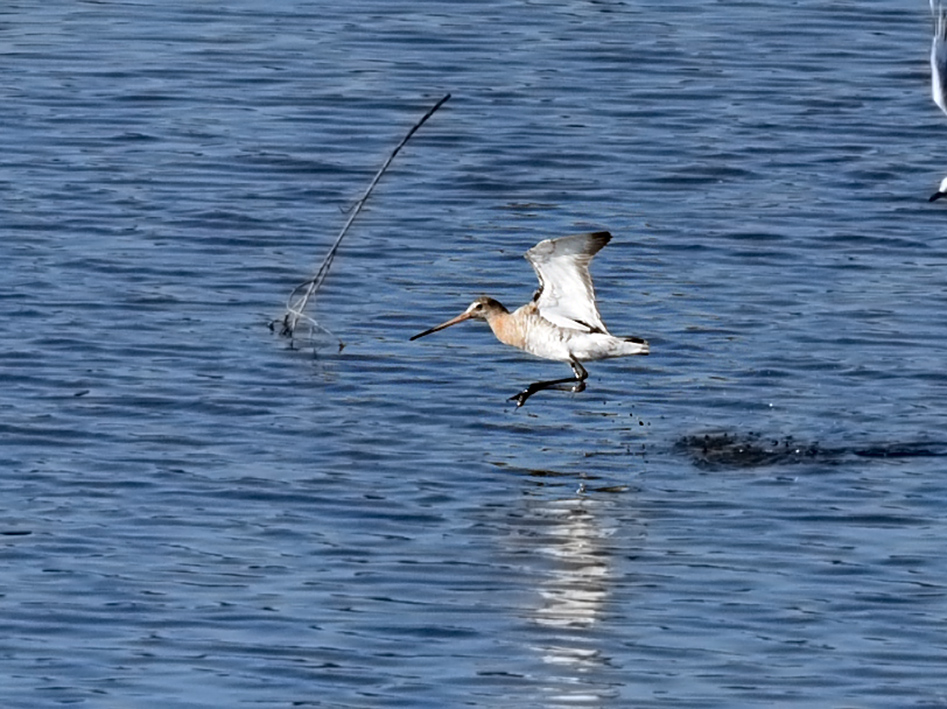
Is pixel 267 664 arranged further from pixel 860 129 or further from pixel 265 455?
pixel 860 129

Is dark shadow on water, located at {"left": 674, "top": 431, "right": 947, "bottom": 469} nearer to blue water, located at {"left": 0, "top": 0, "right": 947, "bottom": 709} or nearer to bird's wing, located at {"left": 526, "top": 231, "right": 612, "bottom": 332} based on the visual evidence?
blue water, located at {"left": 0, "top": 0, "right": 947, "bottom": 709}

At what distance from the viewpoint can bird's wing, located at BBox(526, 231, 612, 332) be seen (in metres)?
15.4

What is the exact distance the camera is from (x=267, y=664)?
12.4m

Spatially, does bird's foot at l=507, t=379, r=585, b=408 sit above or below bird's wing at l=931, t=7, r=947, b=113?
below

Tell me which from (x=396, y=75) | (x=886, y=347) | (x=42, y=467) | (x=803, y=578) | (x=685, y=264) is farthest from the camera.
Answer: (x=396, y=75)

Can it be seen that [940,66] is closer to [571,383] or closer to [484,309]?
[571,383]

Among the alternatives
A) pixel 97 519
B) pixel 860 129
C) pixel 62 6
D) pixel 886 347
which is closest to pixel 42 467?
pixel 97 519

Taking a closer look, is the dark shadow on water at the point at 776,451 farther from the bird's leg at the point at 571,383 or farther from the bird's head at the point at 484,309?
the bird's head at the point at 484,309

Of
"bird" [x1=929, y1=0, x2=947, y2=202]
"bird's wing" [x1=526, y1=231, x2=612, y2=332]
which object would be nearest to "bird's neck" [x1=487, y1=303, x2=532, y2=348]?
"bird's wing" [x1=526, y1=231, x2=612, y2=332]

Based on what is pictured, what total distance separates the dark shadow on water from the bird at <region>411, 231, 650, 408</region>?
2.62 ft

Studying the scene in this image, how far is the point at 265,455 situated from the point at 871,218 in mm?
8341

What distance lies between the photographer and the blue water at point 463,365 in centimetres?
1289

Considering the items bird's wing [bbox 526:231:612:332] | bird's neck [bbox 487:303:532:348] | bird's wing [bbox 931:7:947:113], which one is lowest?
bird's neck [bbox 487:303:532:348]

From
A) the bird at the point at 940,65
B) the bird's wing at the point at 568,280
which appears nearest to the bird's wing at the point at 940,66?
the bird at the point at 940,65
